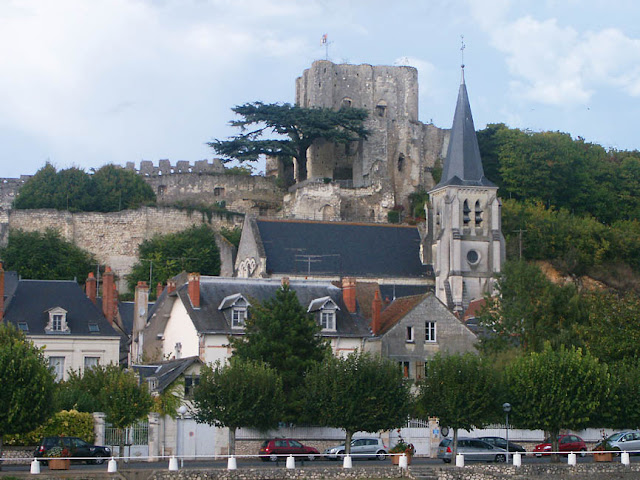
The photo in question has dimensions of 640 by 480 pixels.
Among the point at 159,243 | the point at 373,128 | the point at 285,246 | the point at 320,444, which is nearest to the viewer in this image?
the point at 320,444

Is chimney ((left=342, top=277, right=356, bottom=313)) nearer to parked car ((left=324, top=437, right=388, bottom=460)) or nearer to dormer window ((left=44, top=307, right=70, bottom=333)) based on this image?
parked car ((left=324, top=437, right=388, bottom=460))

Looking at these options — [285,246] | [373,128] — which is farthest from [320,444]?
[373,128]

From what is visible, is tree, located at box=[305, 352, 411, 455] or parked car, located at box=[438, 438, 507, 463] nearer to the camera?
tree, located at box=[305, 352, 411, 455]

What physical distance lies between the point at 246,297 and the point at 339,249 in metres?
17.6

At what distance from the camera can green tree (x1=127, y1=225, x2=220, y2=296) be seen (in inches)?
2488

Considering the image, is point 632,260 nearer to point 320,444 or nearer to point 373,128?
point 373,128

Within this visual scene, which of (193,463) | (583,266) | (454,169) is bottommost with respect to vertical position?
(193,463)

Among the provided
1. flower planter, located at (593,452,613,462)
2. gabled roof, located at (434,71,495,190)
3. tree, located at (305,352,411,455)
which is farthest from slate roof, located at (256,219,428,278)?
flower planter, located at (593,452,613,462)

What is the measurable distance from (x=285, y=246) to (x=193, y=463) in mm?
26299

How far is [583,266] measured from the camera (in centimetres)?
6500

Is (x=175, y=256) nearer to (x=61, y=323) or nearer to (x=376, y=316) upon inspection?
(x=61, y=323)

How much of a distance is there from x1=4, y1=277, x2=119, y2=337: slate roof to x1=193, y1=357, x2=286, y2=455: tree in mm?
11108

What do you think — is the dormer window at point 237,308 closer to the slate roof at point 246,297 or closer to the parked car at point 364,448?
the slate roof at point 246,297

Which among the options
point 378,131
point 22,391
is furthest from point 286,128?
point 22,391
